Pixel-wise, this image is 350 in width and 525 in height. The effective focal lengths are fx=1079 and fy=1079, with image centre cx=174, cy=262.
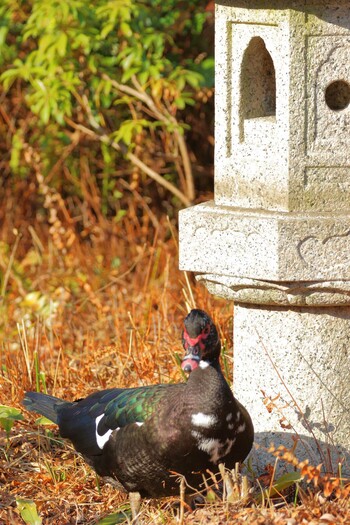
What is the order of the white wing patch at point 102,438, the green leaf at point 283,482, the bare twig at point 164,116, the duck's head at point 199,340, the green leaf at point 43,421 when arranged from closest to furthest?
the duck's head at point 199,340
the green leaf at point 283,482
the white wing patch at point 102,438
the green leaf at point 43,421
the bare twig at point 164,116

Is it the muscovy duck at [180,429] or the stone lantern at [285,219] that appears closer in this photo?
the muscovy duck at [180,429]

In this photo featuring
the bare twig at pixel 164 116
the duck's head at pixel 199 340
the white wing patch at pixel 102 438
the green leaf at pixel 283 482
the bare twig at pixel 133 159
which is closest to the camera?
the duck's head at pixel 199 340

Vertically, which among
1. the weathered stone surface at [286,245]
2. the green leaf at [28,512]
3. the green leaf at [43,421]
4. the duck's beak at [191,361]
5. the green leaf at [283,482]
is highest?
the weathered stone surface at [286,245]

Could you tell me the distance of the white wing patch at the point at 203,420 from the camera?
11.6 ft

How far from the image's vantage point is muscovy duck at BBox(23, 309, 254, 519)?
3.54 metres

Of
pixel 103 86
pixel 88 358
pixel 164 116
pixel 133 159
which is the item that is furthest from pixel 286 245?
pixel 133 159

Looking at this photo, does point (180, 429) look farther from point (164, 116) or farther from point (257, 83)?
point (164, 116)

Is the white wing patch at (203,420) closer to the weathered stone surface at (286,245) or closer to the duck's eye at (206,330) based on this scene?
the duck's eye at (206,330)

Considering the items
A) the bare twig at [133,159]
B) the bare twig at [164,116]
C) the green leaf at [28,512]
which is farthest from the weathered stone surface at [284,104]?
the bare twig at [133,159]

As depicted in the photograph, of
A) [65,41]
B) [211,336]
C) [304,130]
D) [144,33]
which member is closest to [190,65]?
[144,33]

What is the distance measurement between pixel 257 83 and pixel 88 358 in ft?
6.43

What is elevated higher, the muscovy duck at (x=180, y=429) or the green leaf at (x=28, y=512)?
the muscovy duck at (x=180, y=429)

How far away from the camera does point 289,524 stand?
11.2 ft

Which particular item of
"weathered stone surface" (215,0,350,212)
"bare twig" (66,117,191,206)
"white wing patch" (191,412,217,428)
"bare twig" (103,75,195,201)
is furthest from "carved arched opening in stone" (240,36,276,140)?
"bare twig" (66,117,191,206)
